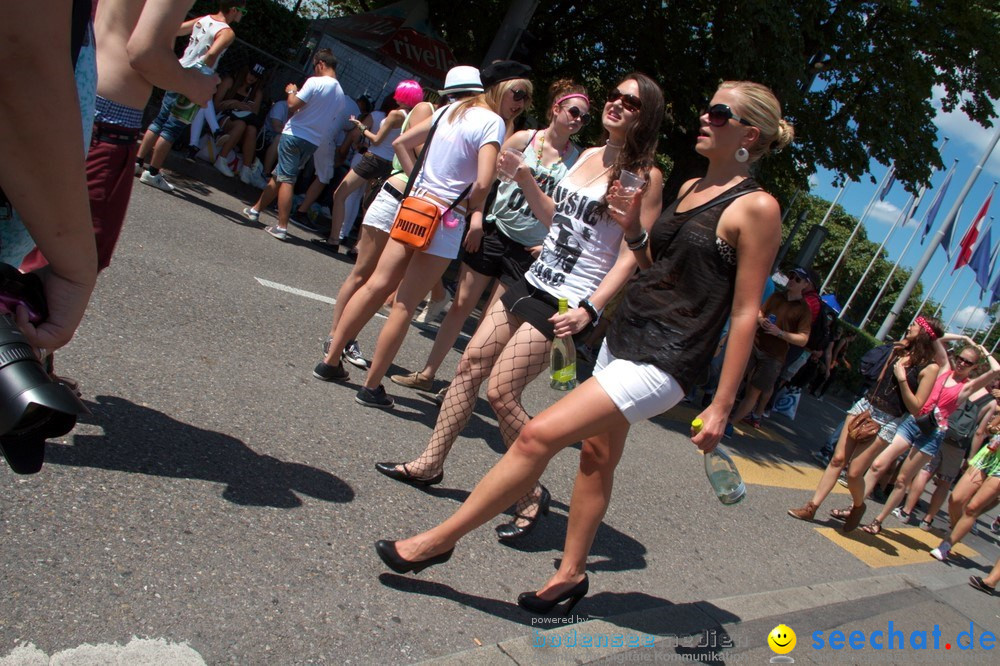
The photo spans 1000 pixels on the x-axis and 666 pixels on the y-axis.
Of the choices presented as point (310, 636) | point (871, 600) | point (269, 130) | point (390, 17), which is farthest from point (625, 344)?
point (390, 17)

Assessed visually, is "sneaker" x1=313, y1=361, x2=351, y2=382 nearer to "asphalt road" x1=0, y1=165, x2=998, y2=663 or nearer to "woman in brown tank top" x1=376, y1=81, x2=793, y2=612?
"asphalt road" x1=0, y1=165, x2=998, y2=663

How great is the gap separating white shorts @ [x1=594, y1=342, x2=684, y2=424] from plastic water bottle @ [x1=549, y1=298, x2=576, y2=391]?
0.33m

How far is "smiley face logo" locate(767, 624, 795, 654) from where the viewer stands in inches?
148

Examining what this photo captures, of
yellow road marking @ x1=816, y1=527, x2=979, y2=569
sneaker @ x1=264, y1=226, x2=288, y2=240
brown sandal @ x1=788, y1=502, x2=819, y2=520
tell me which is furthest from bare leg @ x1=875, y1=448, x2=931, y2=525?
sneaker @ x1=264, y1=226, x2=288, y2=240

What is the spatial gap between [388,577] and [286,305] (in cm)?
353

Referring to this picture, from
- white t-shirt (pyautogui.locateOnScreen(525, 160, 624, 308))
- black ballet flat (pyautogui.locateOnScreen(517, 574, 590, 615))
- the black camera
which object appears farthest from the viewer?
white t-shirt (pyautogui.locateOnScreen(525, 160, 624, 308))

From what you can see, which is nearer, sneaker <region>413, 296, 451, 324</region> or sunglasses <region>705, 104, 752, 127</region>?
sunglasses <region>705, 104, 752, 127</region>

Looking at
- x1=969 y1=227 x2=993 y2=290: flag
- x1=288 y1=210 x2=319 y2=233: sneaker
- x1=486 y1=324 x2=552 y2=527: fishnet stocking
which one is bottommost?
x1=288 y1=210 x2=319 y2=233: sneaker

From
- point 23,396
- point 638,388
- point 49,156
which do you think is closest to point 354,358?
point 638,388

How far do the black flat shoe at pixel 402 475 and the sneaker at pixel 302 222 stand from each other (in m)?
6.92

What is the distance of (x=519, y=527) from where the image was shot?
372cm

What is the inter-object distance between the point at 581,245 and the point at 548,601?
1476 mm

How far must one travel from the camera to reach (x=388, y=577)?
2936mm

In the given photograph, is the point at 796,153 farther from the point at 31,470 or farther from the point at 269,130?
the point at 31,470
